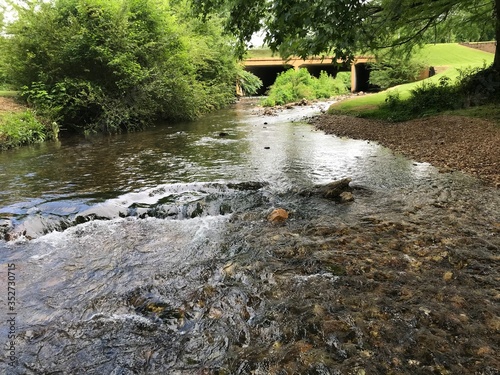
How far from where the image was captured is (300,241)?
5188 mm

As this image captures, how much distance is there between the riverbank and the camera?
877cm

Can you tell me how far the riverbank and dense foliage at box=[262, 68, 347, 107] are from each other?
55.0ft

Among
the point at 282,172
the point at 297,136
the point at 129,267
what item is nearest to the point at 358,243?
the point at 129,267

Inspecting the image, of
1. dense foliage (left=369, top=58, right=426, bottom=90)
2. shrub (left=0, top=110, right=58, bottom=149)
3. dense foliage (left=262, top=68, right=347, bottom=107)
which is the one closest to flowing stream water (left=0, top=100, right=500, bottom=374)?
shrub (left=0, top=110, right=58, bottom=149)

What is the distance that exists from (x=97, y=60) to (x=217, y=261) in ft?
54.5

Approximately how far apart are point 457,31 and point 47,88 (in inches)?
832

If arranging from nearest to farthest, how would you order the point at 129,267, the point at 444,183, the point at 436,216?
the point at 129,267 → the point at 436,216 → the point at 444,183

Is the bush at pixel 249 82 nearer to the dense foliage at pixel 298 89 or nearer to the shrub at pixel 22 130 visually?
the dense foliage at pixel 298 89

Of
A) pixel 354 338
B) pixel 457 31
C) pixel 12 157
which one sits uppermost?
pixel 457 31

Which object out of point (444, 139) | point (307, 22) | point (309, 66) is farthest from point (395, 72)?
point (307, 22)

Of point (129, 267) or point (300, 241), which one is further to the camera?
point (300, 241)

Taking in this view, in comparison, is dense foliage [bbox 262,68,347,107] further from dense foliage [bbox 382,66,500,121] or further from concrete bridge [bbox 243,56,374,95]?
dense foliage [bbox 382,66,500,121]

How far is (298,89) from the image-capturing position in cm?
3528

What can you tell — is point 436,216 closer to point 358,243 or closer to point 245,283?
point 358,243
